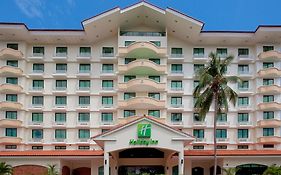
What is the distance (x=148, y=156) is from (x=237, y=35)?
20.5 m

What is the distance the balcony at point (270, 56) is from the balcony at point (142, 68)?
1391cm

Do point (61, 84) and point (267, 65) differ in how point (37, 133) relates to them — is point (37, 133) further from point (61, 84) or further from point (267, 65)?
point (267, 65)

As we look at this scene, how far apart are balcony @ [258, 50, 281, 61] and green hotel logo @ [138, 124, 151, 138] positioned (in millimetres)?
21664

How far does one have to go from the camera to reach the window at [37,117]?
50.6 m

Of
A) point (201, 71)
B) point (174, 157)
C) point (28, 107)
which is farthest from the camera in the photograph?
point (28, 107)

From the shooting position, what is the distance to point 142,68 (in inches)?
1953

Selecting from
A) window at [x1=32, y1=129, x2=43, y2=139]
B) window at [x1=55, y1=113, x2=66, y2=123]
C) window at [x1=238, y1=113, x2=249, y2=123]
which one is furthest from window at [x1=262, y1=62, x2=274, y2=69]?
window at [x1=32, y1=129, x2=43, y2=139]

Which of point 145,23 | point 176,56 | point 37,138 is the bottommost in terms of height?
point 37,138

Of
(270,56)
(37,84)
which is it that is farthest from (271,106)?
(37,84)

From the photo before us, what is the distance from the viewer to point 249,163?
45469mm

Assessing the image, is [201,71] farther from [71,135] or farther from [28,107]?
[28,107]

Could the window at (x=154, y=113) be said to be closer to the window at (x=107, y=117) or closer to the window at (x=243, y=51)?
the window at (x=107, y=117)

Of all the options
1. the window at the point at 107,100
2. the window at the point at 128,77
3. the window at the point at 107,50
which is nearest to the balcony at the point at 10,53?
the window at the point at 107,50

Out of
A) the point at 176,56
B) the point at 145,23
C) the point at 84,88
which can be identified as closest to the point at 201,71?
the point at 176,56
